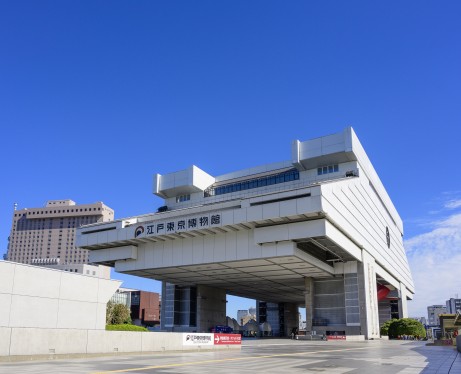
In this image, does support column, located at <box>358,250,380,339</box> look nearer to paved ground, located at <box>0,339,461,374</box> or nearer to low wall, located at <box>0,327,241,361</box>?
low wall, located at <box>0,327,241,361</box>

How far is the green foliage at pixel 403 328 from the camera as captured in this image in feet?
250

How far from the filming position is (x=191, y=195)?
93.4 meters

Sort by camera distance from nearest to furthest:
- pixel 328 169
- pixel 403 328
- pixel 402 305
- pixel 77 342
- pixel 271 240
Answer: pixel 77 342 → pixel 271 240 → pixel 403 328 → pixel 328 169 → pixel 402 305

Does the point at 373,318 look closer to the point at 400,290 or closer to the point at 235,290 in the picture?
the point at 235,290

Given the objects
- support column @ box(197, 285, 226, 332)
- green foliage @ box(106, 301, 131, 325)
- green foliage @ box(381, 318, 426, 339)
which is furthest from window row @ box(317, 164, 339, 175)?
green foliage @ box(106, 301, 131, 325)

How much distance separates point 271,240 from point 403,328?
112 ft

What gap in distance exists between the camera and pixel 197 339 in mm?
33719

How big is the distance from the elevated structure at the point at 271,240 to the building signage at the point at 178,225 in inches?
5.5

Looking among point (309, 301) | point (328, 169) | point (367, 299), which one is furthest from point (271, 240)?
point (328, 169)

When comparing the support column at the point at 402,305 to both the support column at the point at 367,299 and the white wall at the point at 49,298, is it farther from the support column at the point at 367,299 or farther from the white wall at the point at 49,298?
the white wall at the point at 49,298

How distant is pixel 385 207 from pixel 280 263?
52799mm

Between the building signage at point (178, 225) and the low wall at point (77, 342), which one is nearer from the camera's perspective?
the low wall at point (77, 342)

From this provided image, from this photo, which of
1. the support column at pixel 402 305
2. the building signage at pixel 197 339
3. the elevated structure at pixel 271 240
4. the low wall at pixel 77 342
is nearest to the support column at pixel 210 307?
the elevated structure at pixel 271 240

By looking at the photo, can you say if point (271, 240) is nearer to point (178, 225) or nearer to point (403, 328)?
point (178, 225)
